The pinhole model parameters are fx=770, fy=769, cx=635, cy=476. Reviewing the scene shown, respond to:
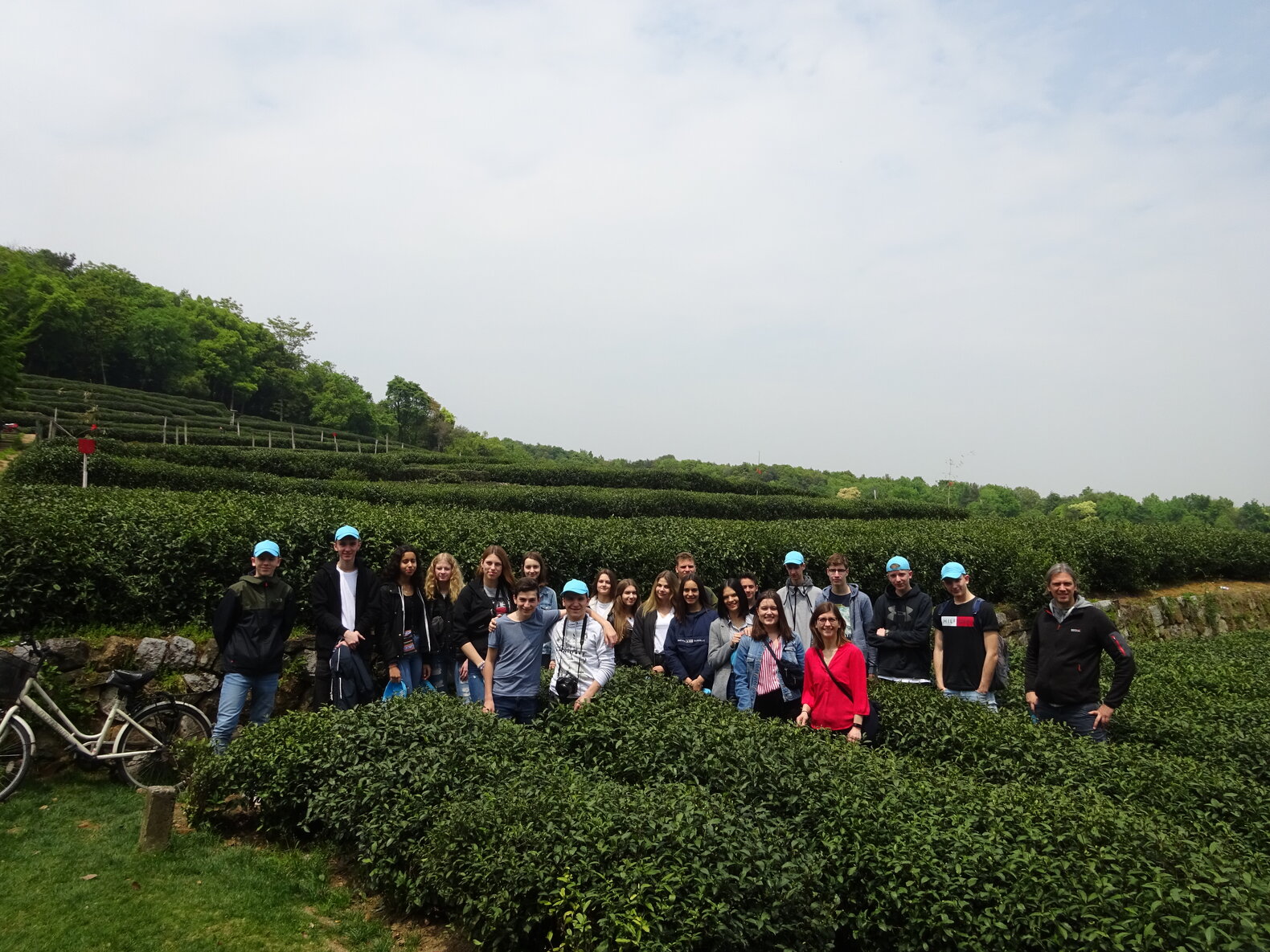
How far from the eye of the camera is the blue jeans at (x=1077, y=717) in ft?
20.6

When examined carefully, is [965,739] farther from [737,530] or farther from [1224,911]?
[737,530]

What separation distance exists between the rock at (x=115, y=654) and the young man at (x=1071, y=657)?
7792mm

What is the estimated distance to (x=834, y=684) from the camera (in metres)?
5.95

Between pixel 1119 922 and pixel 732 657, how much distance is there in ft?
12.7

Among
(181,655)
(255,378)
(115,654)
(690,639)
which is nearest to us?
(115,654)

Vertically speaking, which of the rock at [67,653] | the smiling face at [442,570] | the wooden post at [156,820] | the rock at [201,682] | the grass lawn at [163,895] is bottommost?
the grass lawn at [163,895]

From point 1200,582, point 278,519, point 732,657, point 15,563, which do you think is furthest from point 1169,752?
point 1200,582

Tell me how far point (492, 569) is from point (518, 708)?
122 centimetres

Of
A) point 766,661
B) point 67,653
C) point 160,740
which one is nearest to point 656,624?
point 766,661

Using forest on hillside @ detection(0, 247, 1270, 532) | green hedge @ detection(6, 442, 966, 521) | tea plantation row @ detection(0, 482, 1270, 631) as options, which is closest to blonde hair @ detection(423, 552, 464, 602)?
tea plantation row @ detection(0, 482, 1270, 631)

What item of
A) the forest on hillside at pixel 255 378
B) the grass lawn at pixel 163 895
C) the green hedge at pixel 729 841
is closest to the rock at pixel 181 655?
the grass lawn at pixel 163 895

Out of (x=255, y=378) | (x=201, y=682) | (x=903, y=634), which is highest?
(x=255, y=378)

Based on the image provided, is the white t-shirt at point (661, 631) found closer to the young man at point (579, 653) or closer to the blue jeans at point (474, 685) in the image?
the young man at point (579, 653)

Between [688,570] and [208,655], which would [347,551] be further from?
[688,570]
